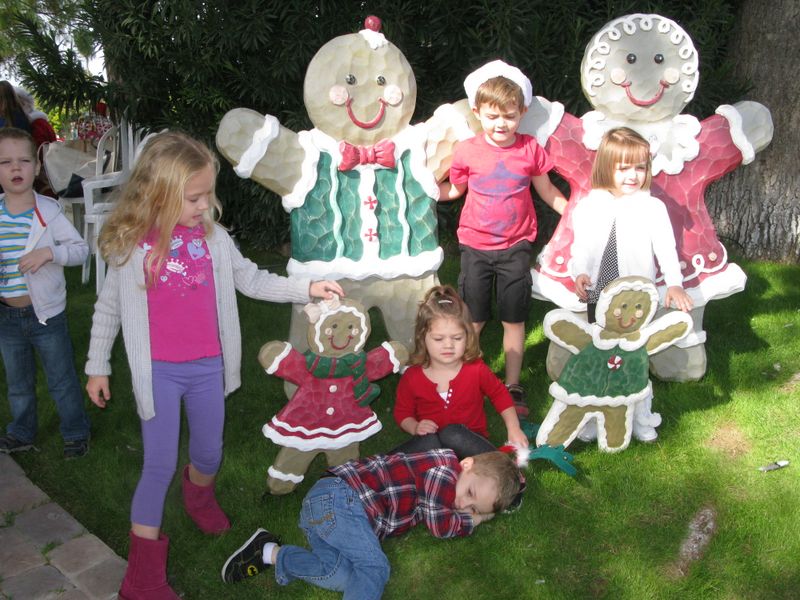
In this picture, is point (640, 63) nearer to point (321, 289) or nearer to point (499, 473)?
point (321, 289)

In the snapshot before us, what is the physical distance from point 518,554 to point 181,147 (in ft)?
6.08

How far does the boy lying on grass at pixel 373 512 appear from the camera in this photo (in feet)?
8.79

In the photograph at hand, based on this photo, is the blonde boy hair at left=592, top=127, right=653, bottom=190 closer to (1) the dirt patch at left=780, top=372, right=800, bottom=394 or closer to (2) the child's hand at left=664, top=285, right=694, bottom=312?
(2) the child's hand at left=664, top=285, right=694, bottom=312

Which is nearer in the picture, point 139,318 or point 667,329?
point 139,318

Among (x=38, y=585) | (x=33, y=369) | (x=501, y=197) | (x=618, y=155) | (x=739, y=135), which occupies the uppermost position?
(x=739, y=135)

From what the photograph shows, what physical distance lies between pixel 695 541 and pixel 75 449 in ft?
8.80

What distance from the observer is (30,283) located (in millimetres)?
3195

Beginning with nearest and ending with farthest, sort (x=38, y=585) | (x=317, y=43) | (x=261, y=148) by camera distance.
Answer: (x=38, y=585) < (x=261, y=148) < (x=317, y=43)

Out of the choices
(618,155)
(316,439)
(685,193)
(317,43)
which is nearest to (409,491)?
(316,439)

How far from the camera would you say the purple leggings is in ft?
8.45

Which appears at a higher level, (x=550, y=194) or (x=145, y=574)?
(x=550, y=194)

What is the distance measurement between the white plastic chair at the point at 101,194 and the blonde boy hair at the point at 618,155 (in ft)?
10.6

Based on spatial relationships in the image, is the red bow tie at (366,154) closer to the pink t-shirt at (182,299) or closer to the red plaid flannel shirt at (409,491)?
the pink t-shirt at (182,299)

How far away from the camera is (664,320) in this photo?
10.9 ft
